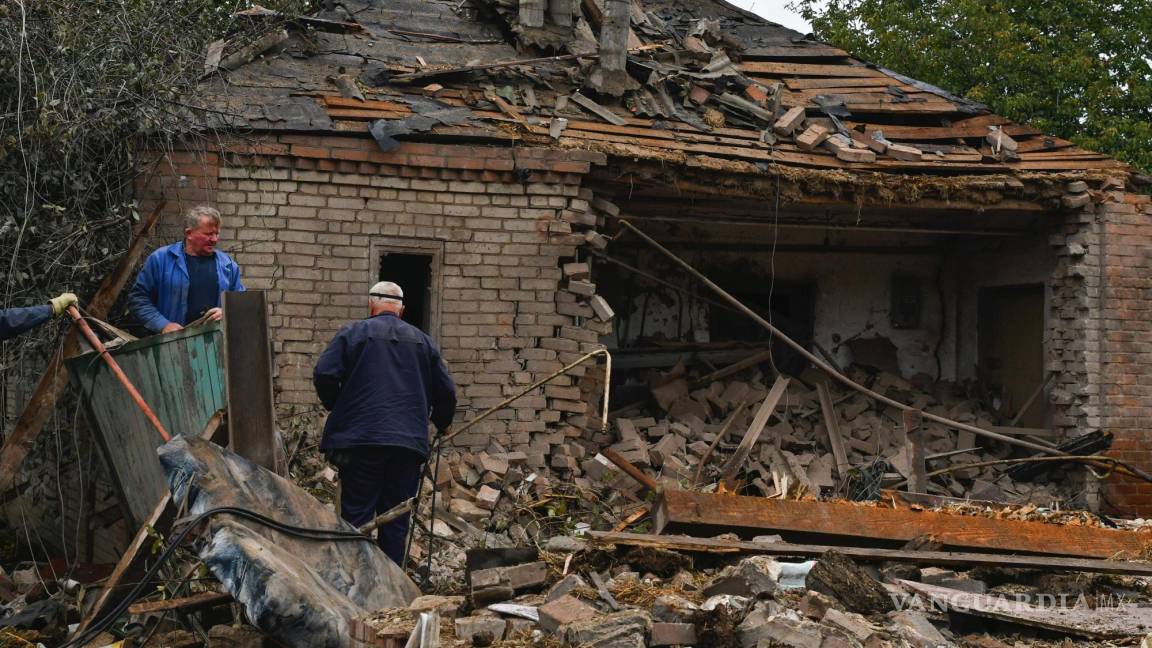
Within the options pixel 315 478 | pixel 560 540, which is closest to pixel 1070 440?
pixel 560 540

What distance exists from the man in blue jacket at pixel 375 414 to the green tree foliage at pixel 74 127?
2.71m

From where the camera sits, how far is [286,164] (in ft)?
31.4

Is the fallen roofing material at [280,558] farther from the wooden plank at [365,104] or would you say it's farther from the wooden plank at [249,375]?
the wooden plank at [365,104]

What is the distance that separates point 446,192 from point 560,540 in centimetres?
313

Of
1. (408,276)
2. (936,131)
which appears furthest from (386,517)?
(936,131)

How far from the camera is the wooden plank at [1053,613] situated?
5910 mm

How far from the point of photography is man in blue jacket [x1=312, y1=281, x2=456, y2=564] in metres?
6.55

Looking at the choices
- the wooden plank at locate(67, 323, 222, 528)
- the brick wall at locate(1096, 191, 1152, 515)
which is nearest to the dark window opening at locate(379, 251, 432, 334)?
the wooden plank at locate(67, 323, 222, 528)

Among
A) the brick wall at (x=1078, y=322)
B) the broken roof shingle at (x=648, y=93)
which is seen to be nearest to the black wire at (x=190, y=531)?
the broken roof shingle at (x=648, y=93)

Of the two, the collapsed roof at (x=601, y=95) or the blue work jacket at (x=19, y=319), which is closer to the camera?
the blue work jacket at (x=19, y=319)

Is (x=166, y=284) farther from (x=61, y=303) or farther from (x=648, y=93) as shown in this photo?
(x=648, y=93)

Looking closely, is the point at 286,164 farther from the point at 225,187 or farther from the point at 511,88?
the point at 511,88

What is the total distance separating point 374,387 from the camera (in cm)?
657

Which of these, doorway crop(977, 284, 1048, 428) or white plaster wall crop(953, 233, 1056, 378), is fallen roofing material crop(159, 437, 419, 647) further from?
white plaster wall crop(953, 233, 1056, 378)
